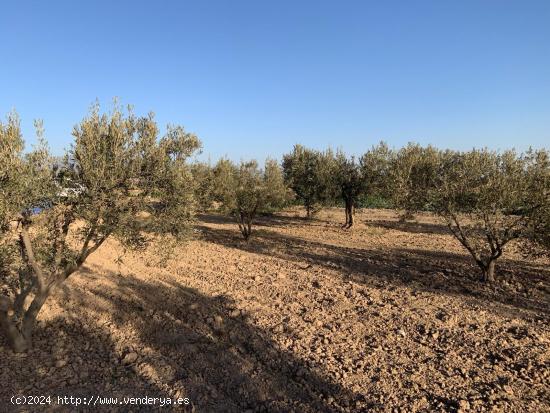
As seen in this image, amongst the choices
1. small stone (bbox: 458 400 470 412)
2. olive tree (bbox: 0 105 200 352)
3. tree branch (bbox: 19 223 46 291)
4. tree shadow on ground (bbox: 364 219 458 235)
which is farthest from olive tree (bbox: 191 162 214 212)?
tree shadow on ground (bbox: 364 219 458 235)

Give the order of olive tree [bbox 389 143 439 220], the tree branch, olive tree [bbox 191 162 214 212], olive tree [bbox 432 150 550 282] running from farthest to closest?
olive tree [bbox 191 162 214 212] → olive tree [bbox 389 143 439 220] → olive tree [bbox 432 150 550 282] → the tree branch

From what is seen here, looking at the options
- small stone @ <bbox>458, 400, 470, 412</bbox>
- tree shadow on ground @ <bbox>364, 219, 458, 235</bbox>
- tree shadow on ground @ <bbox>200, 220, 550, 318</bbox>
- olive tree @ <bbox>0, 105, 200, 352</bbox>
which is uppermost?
olive tree @ <bbox>0, 105, 200, 352</bbox>

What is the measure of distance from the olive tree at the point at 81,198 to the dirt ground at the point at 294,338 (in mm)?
1014

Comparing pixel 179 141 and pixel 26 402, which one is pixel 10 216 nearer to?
pixel 26 402

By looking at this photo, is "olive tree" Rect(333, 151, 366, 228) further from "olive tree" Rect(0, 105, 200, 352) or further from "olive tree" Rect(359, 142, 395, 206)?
"olive tree" Rect(0, 105, 200, 352)

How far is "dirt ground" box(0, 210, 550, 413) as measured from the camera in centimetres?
773

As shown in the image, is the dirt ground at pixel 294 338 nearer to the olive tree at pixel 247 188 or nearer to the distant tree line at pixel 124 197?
the distant tree line at pixel 124 197

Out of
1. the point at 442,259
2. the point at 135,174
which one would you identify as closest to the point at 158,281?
the point at 135,174

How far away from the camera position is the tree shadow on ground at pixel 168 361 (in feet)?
25.2

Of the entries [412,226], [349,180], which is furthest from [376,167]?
[412,226]

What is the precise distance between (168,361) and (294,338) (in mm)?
3174

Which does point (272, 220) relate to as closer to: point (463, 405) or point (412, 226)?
point (412, 226)

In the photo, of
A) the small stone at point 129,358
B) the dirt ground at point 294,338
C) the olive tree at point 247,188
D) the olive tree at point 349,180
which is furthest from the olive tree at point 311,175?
the small stone at point 129,358

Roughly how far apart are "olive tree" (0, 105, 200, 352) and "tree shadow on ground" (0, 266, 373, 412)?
1.20 meters
